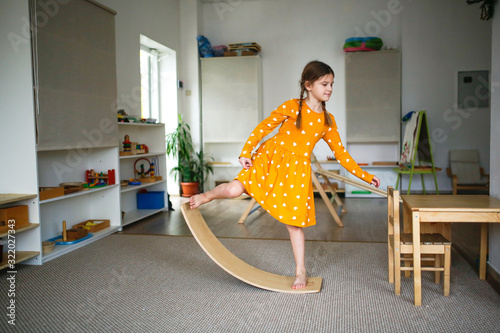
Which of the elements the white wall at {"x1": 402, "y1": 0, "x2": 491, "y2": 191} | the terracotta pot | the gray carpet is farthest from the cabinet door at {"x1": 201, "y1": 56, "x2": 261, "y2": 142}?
the gray carpet

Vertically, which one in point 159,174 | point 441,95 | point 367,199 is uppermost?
point 441,95

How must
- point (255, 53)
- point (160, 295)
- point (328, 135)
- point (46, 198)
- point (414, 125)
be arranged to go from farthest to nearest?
point (255, 53), point (414, 125), point (46, 198), point (328, 135), point (160, 295)

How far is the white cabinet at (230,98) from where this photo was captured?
7.26 meters

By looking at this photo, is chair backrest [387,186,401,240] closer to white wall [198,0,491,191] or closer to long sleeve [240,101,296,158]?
long sleeve [240,101,296,158]

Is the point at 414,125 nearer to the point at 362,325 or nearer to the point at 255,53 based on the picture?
the point at 255,53

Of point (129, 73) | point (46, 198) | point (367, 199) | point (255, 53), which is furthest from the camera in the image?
point (255, 53)

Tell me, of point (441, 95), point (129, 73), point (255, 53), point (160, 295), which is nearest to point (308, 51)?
point (255, 53)

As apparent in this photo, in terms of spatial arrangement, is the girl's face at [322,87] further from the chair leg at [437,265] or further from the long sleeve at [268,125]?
the chair leg at [437,265]

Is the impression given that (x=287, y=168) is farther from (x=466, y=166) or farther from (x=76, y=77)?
(x=466, y=166)

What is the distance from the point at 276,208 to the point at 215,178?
16.1ft

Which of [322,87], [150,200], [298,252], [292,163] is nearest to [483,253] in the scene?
[298,252]

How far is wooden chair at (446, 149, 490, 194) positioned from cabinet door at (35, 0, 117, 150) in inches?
197

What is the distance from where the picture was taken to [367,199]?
6.80 m

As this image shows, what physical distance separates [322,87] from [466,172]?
5017mm
